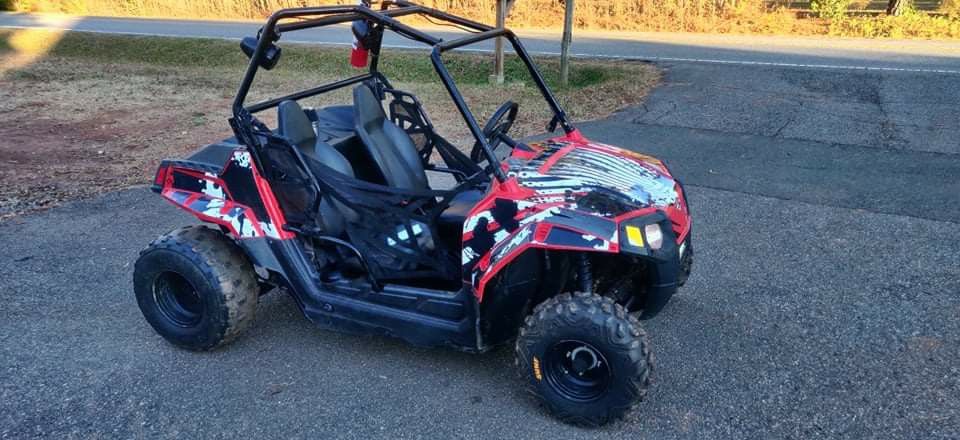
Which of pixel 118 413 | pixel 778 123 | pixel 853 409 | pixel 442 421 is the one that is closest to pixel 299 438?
pixel 442 421

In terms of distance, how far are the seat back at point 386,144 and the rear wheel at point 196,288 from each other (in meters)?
0.89

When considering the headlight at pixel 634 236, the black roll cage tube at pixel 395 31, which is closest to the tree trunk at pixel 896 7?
the black roll cage tube at pixel 395 31

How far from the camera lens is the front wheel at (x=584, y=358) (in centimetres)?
290

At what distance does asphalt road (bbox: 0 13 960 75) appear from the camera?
11.2 meters

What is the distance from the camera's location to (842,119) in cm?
821

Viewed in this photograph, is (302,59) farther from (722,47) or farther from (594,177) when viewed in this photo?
(594,177)

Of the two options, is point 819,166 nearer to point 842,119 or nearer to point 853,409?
point 842,119

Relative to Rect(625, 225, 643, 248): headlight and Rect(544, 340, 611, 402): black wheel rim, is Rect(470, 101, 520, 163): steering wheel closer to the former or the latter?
Rect(625, 225, 643, 248): headlight

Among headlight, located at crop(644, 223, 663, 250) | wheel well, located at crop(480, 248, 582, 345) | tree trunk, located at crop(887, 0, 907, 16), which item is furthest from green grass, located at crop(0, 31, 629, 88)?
tree trunk, located at crop(887, 0, 907, 16)

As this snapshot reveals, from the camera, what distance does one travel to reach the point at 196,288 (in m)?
3.58

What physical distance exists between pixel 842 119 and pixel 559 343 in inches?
263

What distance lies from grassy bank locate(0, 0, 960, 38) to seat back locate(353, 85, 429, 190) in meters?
11.4

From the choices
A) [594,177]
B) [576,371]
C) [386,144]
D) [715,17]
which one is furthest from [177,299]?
[715,17]

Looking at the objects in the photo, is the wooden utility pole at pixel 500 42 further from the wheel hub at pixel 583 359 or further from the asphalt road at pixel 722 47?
the wheel hub at pixel 583 359
